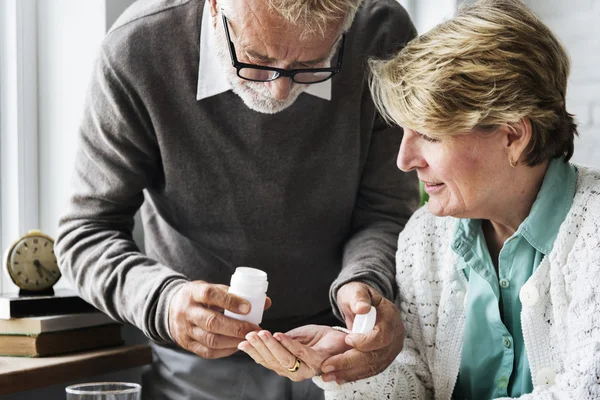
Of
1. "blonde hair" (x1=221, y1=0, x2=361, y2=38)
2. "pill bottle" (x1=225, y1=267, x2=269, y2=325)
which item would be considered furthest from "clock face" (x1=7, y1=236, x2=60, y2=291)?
"blonde hair" (x1=221, y1=0, x2=361, y2=38)

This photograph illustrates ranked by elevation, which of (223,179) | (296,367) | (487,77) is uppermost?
(487,77)

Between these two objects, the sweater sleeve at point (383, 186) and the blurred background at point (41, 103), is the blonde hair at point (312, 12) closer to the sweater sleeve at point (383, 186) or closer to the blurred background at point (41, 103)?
the sweater sleeve at point (383, 186)

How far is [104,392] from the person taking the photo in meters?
1.30

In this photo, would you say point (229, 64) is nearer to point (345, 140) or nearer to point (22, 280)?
point (345, 140)

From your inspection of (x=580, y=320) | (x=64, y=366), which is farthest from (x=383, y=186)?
(x=64, y=366)

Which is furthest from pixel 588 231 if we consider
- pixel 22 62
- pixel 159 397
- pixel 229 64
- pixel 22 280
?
pixel 22 62

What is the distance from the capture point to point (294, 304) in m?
2.06

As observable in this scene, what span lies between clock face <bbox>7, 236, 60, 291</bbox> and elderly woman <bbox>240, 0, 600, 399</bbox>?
0.73 metres

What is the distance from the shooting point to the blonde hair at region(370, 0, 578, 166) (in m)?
1.53

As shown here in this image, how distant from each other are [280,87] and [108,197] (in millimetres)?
512

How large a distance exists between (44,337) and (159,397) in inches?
13.2

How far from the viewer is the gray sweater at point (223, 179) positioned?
1.88 m

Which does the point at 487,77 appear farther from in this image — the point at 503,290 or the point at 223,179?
the point at 223,179

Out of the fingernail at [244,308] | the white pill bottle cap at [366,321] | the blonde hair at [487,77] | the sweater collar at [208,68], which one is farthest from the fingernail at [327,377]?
the sweater collar at [208,68]
